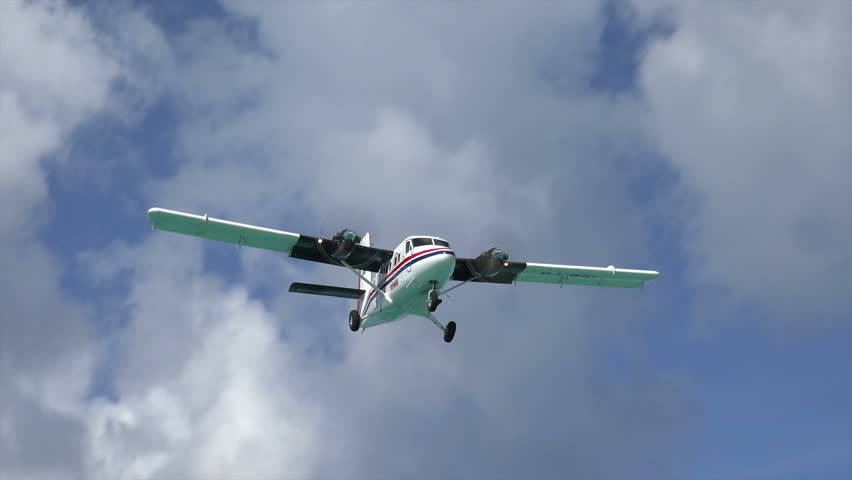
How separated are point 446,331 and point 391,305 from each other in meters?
2.62

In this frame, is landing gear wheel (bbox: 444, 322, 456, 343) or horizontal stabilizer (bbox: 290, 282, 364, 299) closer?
landing gear wheel (bbox: 444, 322, 456, 343)

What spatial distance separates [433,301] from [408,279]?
4.51ft

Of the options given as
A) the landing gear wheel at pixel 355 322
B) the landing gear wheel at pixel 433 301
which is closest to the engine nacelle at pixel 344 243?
the landing gear wheel at pixel 355 322

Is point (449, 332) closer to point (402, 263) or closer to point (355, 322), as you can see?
point (402, 263)

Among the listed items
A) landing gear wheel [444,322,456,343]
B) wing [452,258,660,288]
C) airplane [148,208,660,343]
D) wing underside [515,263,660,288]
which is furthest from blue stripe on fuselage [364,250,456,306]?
wing underside [515,263,660,288]

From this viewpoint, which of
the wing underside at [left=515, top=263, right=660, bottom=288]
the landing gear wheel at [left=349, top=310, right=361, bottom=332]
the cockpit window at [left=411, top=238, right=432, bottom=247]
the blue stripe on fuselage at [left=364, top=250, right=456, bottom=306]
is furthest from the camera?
the wing underside at [left=515, top=263, right=660, bottom=288]

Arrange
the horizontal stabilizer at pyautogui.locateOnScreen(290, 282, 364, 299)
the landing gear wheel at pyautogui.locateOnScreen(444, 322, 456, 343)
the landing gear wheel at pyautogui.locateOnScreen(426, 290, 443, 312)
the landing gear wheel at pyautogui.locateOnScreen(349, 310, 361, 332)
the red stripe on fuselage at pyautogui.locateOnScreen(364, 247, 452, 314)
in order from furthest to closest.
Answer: the landing gear wheel at pyautogui.locateOnScreen(349, 310, 361, 332)
the horizontal stabilizer at pyautogui.locateOnScreen(290, 282, 364, 299)
the landing gear wheel at pyautogui.locateOnScreen(444, 322, 456, 343)
the landing gear wheel at pyautogui.locateOnScreen(426, 290, 443, 312)
the red stripe on fuselage at pyautogui.locateOnScreen(364, 247, 452, 314)

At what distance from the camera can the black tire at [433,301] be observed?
32.5 meters

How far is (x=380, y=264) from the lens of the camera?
36.8 metres

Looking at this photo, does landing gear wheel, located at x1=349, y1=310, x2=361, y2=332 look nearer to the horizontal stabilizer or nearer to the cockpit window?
the horizontal stabilizer

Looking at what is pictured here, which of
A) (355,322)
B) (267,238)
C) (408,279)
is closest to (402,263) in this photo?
(408,279)

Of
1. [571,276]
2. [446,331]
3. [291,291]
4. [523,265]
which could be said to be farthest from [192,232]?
[571,276]

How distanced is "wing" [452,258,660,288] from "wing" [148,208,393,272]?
15.3ft

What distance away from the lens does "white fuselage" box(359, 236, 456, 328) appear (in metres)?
32.0
